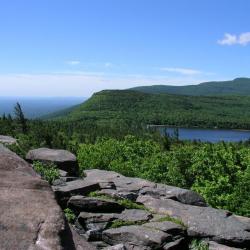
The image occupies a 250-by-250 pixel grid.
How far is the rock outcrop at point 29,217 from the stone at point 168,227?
517 inches

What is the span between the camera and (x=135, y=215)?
26438 mm

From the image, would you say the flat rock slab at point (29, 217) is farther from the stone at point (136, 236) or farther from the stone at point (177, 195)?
the stone at point (177, 195)

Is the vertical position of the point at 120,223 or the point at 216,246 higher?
the point at 120,223

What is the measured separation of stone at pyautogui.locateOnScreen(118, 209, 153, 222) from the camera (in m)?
25.8

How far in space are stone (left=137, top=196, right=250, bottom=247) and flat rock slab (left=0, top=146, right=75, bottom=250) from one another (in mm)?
15492

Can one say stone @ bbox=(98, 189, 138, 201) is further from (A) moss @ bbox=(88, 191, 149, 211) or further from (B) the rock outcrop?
(B) the rock outcrop

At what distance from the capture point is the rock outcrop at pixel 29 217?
9.98m

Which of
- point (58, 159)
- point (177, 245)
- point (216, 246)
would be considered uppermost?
point (58, 159)

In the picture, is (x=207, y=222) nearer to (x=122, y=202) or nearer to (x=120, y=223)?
(x=122, y=202)

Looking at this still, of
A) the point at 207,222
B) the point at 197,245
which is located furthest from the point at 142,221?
the point at 207,222

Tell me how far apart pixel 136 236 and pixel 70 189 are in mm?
6812

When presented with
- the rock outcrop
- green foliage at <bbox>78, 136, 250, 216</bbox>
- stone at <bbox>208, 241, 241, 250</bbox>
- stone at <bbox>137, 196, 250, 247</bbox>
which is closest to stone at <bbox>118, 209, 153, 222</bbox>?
stone at <bbox>137, 196, 250, 247</bbox>

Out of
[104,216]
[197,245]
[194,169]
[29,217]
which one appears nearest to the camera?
[29,217]

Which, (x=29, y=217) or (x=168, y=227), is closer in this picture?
(x=29, y=217)
